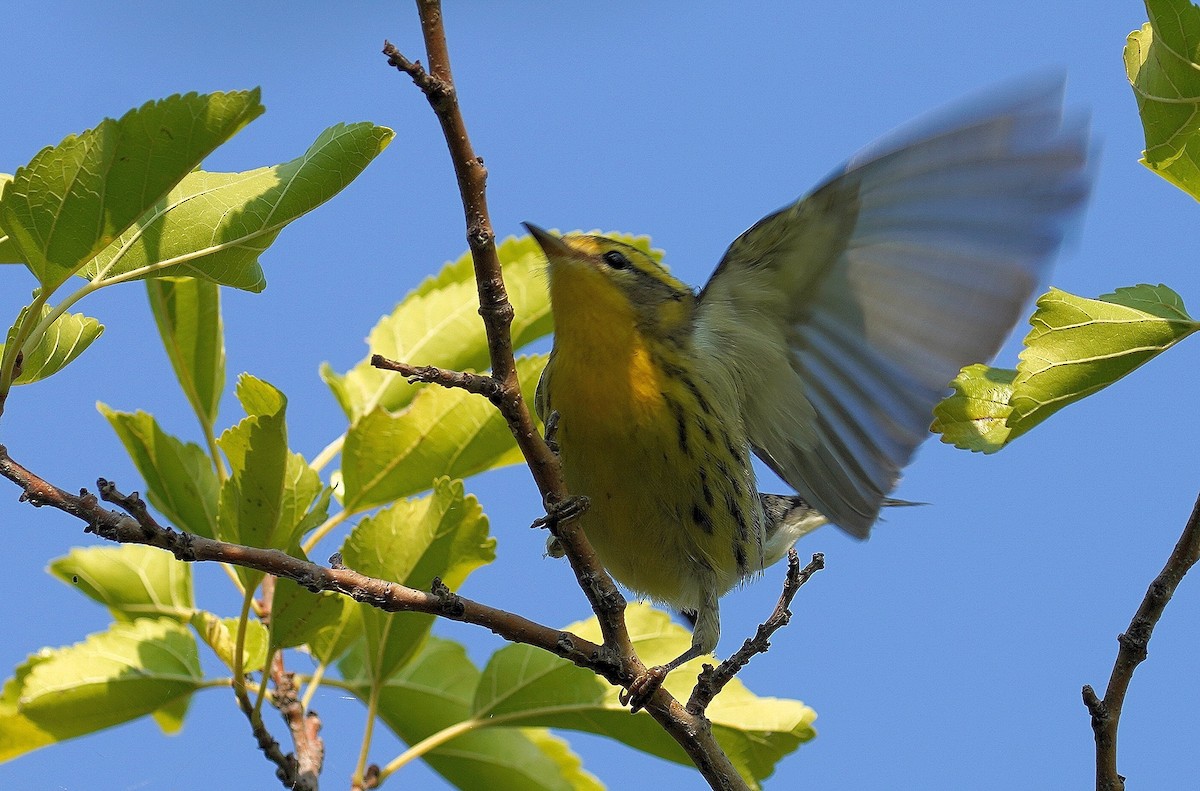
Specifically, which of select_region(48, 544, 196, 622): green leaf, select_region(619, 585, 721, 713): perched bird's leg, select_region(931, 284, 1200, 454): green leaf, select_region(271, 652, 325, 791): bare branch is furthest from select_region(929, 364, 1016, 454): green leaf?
select_region(48, 544, 196, 622): green leaf

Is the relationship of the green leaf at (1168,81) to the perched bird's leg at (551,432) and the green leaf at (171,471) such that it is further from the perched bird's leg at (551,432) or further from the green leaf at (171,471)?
the green leaf at (171,471)

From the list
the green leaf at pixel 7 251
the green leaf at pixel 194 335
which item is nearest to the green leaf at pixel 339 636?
the green leaf at pixel 194 335

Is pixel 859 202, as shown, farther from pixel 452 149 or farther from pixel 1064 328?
pixel 452 149

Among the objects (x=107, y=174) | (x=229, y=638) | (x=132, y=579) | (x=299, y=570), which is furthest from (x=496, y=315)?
(x=132, y=579)

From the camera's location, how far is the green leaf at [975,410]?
92.8 inches

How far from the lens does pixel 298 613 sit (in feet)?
9.34

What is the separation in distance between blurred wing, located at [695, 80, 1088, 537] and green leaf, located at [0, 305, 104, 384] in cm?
190

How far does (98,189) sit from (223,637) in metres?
1.56

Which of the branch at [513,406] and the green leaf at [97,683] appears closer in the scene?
the branch at [513,406]

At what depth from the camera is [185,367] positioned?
3342 mm

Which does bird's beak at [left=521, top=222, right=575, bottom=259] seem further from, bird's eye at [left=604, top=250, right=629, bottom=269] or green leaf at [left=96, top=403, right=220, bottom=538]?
green leaf at [left=96, top=403, right=220, bottom=538]

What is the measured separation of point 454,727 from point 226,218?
5.54 ft

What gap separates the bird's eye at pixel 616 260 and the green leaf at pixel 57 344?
5.59 ft

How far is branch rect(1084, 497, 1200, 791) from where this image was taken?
205cm
